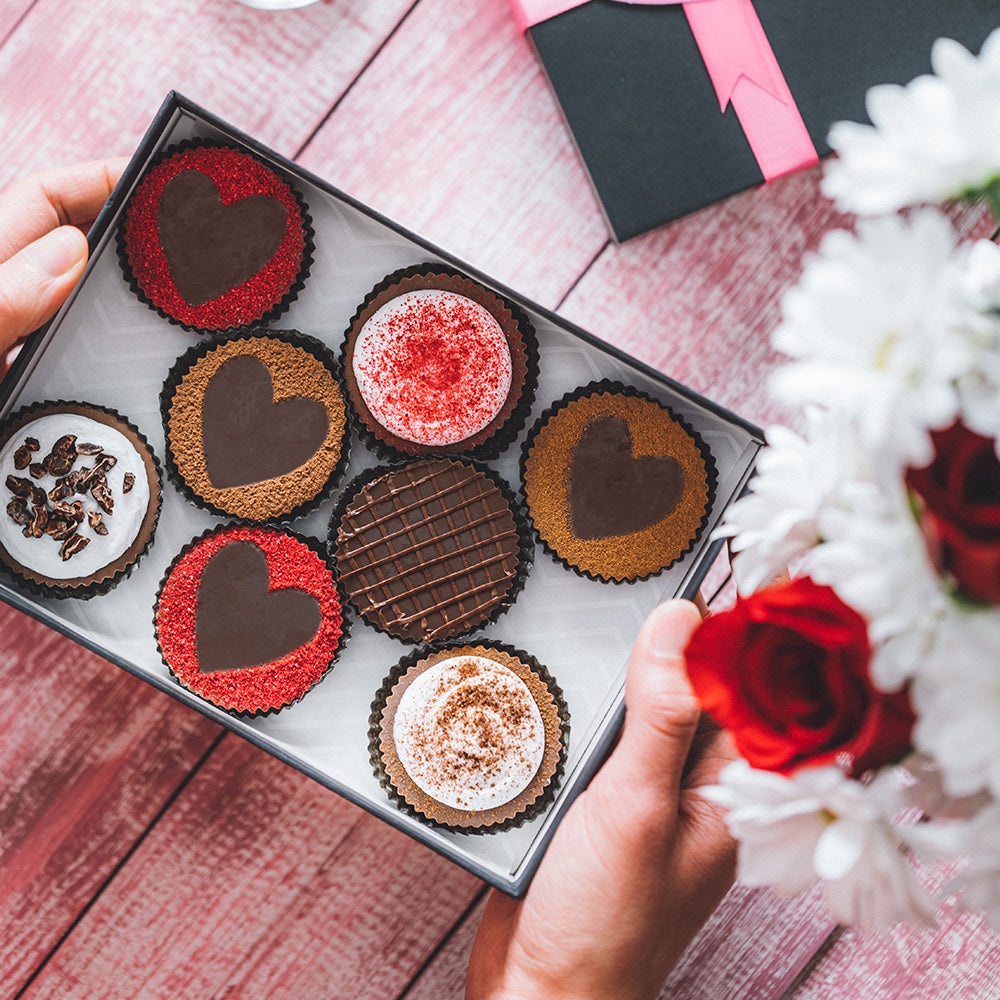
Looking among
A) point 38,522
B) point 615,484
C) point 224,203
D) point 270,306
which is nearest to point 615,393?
point 615,484

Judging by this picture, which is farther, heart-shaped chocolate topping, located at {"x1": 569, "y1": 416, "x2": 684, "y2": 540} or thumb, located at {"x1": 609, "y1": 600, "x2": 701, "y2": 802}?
heart-shaped chocolate topping, located at {"x1": 569, "y1": 416, "x2": 684, "y2": 540}

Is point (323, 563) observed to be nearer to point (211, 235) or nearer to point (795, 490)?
point (211, 235)

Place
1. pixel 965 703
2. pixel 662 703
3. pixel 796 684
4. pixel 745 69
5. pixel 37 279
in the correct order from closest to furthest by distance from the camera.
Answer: pixel 965 703
pixel 796 684
pixel 662 703
pixel 37 279
pixel 745 69

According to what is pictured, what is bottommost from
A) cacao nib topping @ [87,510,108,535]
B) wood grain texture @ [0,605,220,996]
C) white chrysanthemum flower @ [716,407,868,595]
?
wood grain texture @ [0,605,220,996]

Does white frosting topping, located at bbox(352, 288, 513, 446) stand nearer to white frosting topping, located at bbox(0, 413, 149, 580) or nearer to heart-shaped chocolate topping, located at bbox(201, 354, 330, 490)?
heart-shaped chocolate topping, located at bbox(201, 354, 330, 490)

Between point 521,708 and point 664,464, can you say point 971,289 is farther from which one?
point 521,708

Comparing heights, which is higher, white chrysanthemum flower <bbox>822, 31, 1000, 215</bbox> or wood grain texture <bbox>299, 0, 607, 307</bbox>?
wood grain texture <bbox>299, 0, 607, 307</bbox>

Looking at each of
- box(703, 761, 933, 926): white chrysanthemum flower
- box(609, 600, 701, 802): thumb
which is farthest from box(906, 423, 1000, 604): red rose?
box(609, 600, 701, 802): thumb

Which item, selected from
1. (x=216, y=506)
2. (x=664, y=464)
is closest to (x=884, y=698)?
(x=664, y=464)

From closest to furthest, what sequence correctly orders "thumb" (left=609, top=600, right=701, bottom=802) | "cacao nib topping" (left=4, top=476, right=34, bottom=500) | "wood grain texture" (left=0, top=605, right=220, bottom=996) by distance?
1. "thumb" (left=609, top=600, right=701, bottom=802)
2. "cacao nib topping" (left=4, top=476, right=34, bottom=500)
3. "wood grain texture" (left=0, top=605, right=220, bottom=996)
